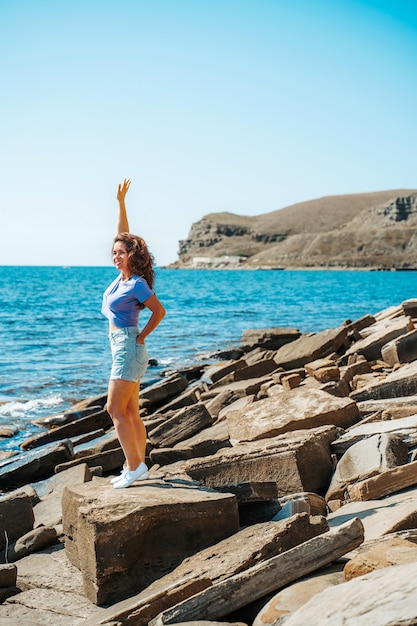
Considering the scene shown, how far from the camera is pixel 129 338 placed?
487 centimetres

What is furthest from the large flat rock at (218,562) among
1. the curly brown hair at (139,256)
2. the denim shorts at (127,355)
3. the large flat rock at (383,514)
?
the curly brown hair at (139,256)

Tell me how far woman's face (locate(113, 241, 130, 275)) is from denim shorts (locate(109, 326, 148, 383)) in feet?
1.42

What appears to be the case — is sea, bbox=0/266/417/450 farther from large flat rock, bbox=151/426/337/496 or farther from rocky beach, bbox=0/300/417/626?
large flat rock, bbox=151/426/337/496

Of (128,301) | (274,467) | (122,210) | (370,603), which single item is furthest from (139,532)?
(122,210)

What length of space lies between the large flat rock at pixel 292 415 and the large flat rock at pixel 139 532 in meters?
2.18

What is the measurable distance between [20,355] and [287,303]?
88.8 feet

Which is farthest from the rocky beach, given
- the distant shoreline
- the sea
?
the distant shoreline

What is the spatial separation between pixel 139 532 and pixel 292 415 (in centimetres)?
282

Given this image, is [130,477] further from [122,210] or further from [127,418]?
[122,210]

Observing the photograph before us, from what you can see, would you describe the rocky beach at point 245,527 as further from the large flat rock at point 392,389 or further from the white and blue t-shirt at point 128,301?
the white and blue t-shirt at point 128,301

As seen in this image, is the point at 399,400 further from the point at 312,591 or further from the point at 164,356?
the point at 164,356

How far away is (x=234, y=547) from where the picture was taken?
392 centimetres

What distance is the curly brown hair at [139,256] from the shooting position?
5.00 m

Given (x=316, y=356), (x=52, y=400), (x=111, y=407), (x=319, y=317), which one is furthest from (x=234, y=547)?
(x=319, y=317)
